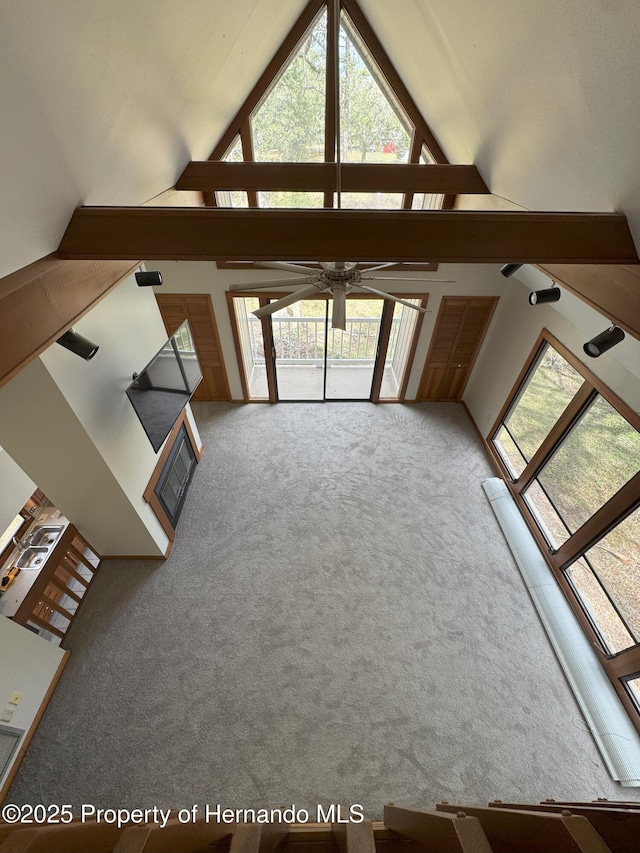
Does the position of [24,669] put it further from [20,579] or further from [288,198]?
[288,198]

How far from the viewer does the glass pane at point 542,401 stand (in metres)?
3.92

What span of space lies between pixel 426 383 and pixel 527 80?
4193mm

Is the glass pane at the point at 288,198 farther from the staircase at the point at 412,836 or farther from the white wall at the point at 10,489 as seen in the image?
the staircase at the point at 412,836

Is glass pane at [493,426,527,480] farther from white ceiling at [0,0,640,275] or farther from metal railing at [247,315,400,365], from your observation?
white ceiling at [0,0,640,275]

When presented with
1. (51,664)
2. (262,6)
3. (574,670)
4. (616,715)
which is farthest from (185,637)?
(262,6)

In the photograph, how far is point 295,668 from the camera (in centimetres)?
328

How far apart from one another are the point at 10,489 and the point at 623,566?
6.21 meters

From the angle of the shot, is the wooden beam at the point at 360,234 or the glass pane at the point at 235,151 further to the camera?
the glass pane at the point at 235,151

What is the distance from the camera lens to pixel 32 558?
4.39 m

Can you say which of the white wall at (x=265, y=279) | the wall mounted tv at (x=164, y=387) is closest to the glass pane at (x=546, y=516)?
the white wall at (x=265, y=279)

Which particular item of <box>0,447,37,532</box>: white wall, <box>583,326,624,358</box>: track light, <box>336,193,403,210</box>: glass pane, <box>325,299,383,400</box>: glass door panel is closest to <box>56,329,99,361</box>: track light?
<box>0,447,37,532</box>: white wall

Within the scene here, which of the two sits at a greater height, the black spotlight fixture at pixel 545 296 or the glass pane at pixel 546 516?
the black spotlight fixture at pixel 545 296

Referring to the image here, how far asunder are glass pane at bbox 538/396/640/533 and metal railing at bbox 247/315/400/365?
3183 mm

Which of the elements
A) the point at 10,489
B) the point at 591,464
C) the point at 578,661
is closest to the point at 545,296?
the point at 591,464
